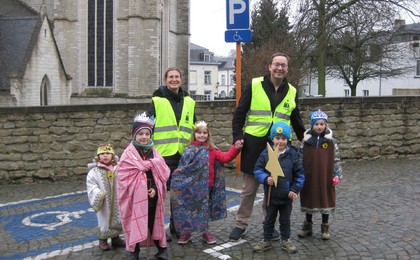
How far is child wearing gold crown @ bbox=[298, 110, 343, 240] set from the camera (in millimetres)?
4891

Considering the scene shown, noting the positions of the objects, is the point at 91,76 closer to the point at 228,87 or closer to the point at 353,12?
the point at 353,12

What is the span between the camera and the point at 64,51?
1138 inches

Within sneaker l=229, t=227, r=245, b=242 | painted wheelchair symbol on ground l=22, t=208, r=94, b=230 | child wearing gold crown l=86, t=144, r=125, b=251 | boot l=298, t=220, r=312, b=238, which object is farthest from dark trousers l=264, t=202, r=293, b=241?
painted wheelchair symbol on ground l=22, t=208, r=94, b=230

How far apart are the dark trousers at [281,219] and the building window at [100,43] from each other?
2628 centimetres

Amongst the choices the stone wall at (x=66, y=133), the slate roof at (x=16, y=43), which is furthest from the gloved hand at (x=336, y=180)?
the slate roof at (x=16, y=43)

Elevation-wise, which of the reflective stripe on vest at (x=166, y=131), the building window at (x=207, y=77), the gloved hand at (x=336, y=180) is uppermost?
the building window at (x=207, y=77)

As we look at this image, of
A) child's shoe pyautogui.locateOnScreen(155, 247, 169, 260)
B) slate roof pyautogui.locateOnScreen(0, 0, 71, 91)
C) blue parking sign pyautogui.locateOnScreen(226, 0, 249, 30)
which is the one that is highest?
slate roof pyautogui.locateOnScreen(0, 0, 71, 91)

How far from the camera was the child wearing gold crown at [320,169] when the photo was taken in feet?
16.0

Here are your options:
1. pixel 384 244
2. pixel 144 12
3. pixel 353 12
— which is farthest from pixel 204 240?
pixel 144 12

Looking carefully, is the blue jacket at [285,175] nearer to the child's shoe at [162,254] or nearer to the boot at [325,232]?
the boot at [325,232]

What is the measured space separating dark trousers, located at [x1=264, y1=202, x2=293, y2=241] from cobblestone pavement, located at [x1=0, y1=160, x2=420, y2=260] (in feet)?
0.60

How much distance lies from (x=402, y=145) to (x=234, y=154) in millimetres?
6895

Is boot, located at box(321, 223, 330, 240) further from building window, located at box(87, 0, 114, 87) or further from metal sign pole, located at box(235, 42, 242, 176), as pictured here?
building window, located at box(87, 0, 114, 87)

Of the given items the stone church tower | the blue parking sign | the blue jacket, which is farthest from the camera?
the stone church tower
